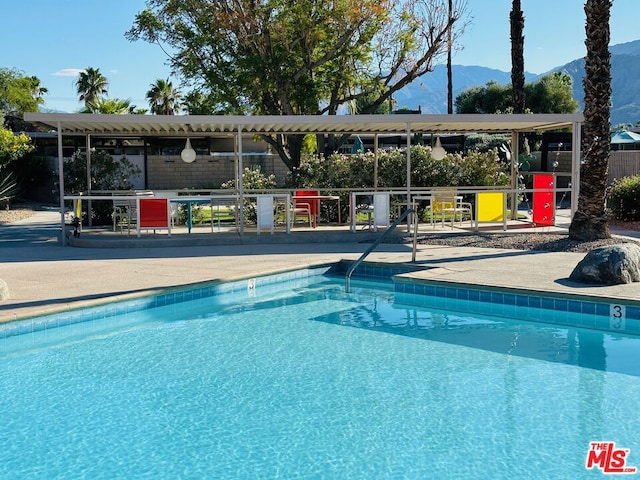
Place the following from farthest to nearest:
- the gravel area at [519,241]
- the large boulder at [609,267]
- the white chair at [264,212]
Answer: the white chair at [264,212] < the gravel area at [519,241] < the large boulder at [609,267]

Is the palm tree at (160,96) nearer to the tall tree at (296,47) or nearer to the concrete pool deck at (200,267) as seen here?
the tall tree at (296,47)

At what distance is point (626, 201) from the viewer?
17.5 meters

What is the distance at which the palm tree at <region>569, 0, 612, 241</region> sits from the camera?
1202 centimetres

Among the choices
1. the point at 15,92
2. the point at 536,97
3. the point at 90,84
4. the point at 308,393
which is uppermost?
the point at 90,84

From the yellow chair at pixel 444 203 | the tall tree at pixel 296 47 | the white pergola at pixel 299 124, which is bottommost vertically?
the yellow chair at pixel 444 203

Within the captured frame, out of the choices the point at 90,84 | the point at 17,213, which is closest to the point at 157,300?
the point at 17,213

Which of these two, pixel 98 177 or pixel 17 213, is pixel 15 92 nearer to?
pixel 17 213

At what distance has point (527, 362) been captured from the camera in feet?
22.4

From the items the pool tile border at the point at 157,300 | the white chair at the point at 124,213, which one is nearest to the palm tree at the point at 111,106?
the white chair at the point at 124,213

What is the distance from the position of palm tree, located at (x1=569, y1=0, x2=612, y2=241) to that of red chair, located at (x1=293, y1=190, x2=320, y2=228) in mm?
5756

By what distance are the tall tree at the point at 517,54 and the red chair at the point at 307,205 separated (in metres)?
10.1

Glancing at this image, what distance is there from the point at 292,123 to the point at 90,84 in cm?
4298

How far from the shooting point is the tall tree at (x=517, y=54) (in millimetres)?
23156

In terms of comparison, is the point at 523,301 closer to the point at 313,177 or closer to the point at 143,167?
the point at 313,177
